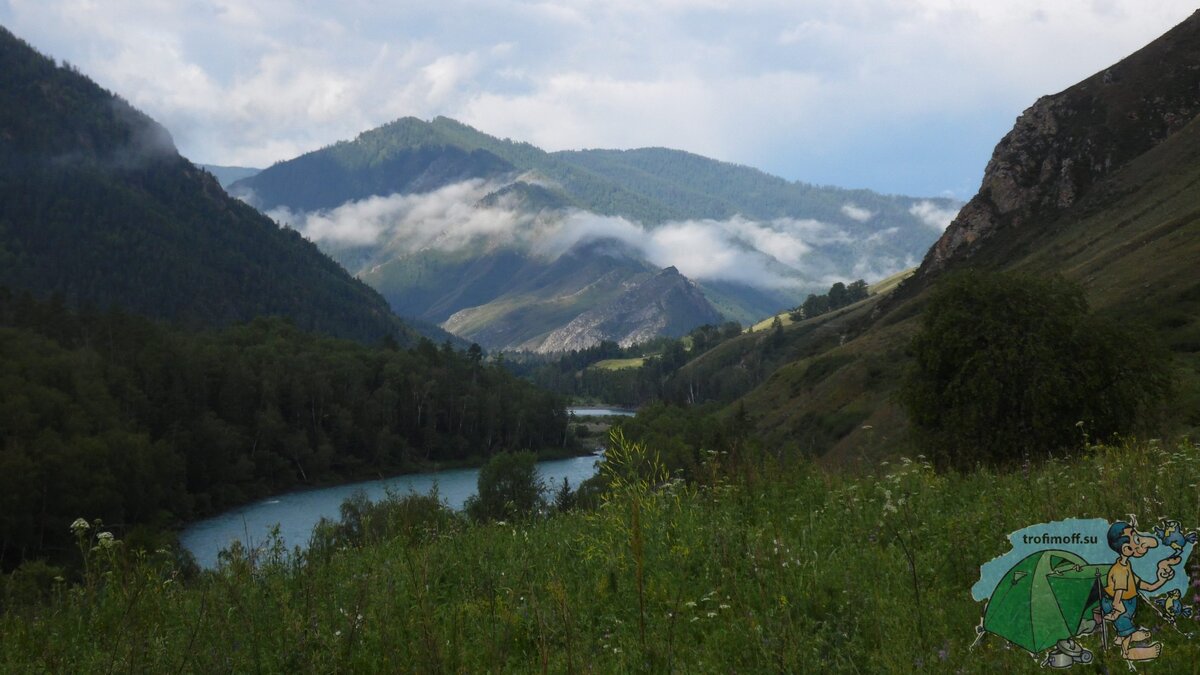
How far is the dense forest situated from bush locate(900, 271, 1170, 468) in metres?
52.0

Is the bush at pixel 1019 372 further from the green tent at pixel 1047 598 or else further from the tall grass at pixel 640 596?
the green tent at pixel 1047 598

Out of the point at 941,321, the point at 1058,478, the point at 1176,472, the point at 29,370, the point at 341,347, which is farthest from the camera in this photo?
the point at 341,347

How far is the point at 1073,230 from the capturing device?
96.4m

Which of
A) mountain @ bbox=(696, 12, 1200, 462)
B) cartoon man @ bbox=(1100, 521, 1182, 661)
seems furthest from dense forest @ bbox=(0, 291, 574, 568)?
cartoon man @ bbox=(1100, 521, 1182, 661)

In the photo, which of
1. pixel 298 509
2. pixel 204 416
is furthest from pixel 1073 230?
pixel 204 416

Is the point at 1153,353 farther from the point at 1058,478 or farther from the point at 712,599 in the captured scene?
the point at 712,599

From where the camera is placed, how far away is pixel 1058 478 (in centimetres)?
892

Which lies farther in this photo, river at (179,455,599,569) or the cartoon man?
river at (179,455,599,569)

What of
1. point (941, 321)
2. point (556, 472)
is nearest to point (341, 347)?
point (556, 472)

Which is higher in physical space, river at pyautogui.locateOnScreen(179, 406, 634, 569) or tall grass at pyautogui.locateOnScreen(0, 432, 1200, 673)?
tall grass at pyautogui.locateOnScreen(0, 432, 1200, 673)

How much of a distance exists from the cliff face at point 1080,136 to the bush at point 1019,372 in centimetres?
9150

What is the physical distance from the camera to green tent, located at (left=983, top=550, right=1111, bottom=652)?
3.63m

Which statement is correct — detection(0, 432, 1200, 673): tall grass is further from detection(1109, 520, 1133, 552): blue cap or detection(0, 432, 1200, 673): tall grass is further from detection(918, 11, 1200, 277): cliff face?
detection(918, 11, 1200, 277): cliff face

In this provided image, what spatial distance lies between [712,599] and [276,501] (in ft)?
376
